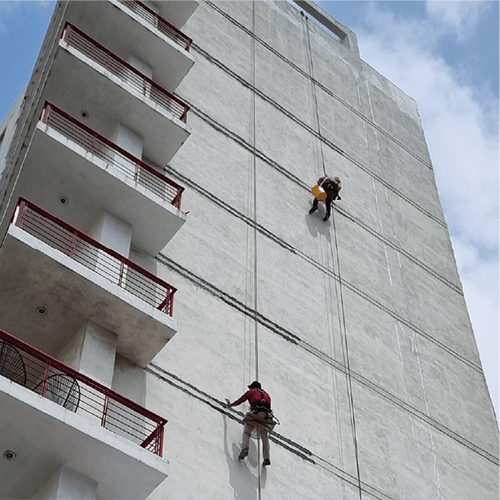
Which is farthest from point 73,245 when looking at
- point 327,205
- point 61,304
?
point 327,205

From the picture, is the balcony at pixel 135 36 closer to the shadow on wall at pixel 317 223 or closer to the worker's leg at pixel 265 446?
the shadow on wall at pixel 317 223

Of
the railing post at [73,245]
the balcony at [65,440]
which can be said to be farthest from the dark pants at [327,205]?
the balcony at [65,440]

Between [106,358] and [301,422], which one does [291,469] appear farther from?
[106,358]

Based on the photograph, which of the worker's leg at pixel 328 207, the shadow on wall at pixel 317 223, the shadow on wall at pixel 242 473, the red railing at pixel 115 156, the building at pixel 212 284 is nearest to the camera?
the building at pixel 212 284

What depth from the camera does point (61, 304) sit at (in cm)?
1611

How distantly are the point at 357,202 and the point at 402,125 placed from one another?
22.9 ft

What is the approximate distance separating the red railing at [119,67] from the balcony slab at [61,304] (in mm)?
7067

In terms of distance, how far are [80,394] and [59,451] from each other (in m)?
1.12

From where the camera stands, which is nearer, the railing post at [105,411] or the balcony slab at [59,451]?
the balcony slab at [59,451]

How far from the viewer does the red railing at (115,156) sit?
19.3m

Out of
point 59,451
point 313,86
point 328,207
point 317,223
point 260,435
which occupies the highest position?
point 313,86

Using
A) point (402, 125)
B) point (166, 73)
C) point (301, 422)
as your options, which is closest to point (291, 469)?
point (301, 422)

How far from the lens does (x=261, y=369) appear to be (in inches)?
766

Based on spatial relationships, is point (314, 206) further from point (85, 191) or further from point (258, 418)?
point (258, 418)
